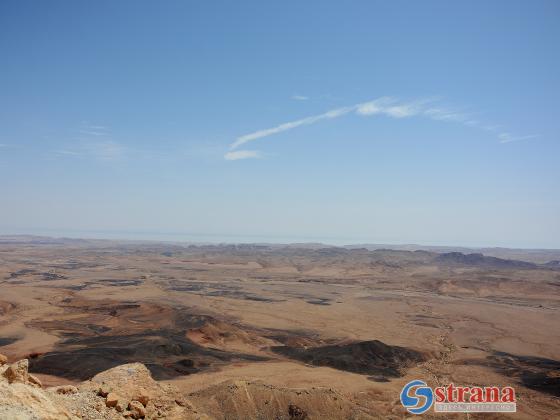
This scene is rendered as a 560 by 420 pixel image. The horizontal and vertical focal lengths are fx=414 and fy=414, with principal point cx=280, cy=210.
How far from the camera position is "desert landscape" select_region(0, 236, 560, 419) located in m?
20.1

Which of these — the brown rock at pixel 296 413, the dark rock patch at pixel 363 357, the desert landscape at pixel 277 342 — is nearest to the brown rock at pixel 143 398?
the desert landscape at pixel 277 342

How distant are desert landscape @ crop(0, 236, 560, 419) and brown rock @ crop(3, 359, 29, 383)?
886mm

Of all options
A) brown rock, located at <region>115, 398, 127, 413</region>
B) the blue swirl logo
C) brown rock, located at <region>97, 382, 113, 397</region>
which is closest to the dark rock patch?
the blue swirl logo

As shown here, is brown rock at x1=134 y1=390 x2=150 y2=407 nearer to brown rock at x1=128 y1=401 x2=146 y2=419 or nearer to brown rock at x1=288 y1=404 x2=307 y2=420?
brown rock at x1=128 y1=401 x2=146 y2=419

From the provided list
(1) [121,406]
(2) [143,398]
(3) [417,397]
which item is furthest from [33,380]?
(3) [417,397]

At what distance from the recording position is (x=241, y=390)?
66.4 ft

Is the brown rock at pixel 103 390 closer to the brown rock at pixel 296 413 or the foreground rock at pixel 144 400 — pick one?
the foreground rock at pixel 144 400

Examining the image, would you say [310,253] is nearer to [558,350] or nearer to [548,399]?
[558,350]

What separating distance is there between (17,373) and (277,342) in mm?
31423

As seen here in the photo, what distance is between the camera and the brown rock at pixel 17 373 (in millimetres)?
11625

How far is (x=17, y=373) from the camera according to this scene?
464 inches

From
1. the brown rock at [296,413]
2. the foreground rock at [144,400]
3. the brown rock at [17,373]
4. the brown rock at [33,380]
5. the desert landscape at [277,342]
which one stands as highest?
the brown rock at [17,373]

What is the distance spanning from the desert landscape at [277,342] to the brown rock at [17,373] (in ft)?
2.91

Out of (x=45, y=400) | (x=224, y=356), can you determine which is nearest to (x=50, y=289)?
(x=224, y=356)
